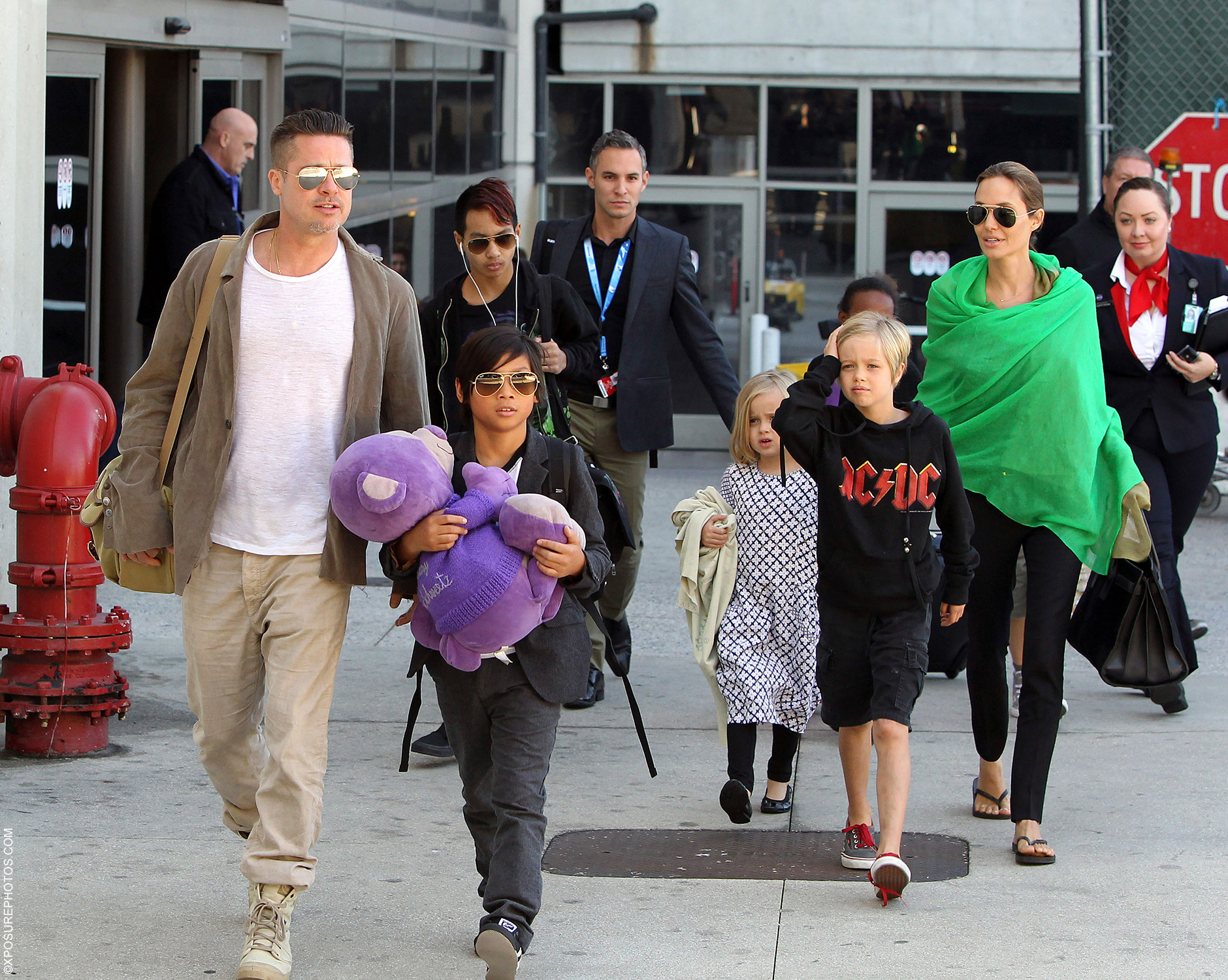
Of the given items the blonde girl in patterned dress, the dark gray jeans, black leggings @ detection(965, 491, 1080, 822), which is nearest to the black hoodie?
black leggings @ detection(965, 491, 1080, 822)

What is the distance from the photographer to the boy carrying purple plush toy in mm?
3678

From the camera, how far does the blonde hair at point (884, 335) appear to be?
441 cm

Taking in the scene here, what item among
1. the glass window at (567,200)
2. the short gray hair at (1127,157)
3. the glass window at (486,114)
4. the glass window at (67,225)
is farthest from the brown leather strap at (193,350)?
the glass window at (567,200)

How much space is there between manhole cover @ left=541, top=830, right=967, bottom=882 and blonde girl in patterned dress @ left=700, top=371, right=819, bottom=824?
250mm

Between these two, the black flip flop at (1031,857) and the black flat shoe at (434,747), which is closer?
the black flip flop at (1031,857)

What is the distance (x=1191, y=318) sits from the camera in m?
Answer: 6.06

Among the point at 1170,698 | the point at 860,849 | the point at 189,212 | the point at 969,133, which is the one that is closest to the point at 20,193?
the point at 189,212

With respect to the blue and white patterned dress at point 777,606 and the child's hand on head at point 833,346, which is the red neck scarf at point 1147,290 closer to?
the blue and white patterned dress at point 777,606

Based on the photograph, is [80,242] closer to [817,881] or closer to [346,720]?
[346,720]

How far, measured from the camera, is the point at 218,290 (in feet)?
12.7

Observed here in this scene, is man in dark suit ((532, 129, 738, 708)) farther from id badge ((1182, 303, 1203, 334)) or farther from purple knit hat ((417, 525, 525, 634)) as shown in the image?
purple knit hat ((417, 525, 525, 634))

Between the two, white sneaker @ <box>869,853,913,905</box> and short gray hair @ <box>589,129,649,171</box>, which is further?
short gray hair @ <box>589,129,649,171</box>

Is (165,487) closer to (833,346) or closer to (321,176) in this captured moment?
(321,176)

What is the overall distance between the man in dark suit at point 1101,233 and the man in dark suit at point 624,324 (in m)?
1.45
